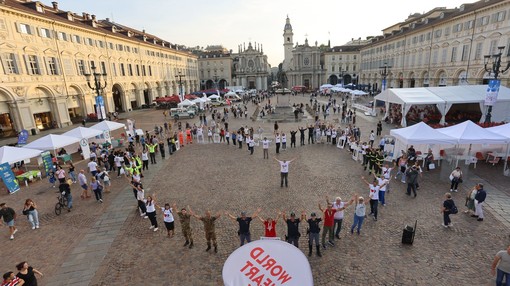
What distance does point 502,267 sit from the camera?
5.84m

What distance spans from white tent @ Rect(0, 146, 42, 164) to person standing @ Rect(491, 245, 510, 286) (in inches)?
755

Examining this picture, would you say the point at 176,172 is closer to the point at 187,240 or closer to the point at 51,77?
the point at 187,240

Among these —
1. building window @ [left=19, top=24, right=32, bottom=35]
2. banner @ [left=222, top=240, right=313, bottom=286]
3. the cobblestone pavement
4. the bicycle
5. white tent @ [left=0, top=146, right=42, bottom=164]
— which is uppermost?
building window @ [left=19, top=24, right=32, bottom=35]

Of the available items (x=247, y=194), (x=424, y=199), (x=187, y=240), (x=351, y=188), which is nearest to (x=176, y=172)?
(x=247, y=194)

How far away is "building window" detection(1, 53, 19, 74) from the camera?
24.1 meters

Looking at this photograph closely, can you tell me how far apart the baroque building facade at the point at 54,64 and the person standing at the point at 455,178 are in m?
28.6

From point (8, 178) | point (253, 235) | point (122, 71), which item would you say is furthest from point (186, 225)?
point (122, 71)

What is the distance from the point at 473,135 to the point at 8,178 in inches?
904

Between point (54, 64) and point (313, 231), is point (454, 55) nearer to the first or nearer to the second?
point (313, 231)

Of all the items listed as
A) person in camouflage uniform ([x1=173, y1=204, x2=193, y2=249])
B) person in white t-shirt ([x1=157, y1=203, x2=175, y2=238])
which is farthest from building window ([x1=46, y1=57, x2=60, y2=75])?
person in camouflage uniform ([x1=173, y1=204, x2=193, y2=249])

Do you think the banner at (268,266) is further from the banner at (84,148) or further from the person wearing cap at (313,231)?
the banner at (84,148)

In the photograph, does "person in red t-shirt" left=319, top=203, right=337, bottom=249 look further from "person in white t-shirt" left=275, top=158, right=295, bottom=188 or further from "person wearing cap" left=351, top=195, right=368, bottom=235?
"person in white t-shirt" left=275, top=158, right=295, bottom=188

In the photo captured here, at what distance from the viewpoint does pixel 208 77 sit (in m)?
84.4

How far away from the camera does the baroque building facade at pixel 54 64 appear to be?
25.0 meters
